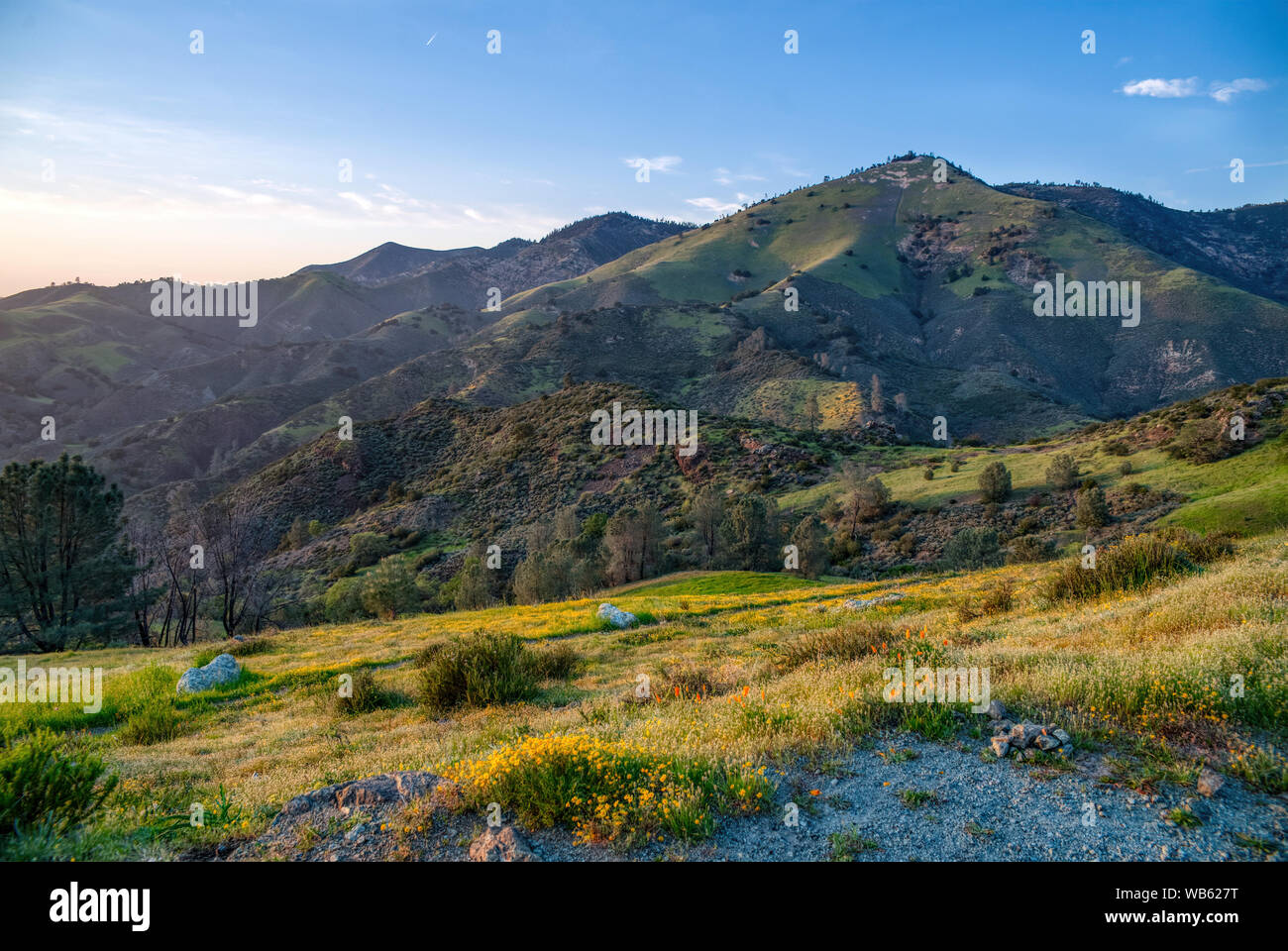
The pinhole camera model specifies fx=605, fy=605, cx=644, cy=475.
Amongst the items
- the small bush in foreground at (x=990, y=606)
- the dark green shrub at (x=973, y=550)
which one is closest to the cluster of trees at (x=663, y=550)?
the dark green shrub at (x=973, y=550)

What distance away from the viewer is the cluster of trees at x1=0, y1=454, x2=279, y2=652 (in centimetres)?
2656

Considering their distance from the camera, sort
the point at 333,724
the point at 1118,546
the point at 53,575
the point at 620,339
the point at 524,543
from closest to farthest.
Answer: the point at 333,724
the point at 1118,546
the point at 53,575
the point at 524,543
the point at 620,339

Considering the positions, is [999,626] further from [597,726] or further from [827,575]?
[827,575]

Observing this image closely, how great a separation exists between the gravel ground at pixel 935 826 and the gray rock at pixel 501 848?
132 mm

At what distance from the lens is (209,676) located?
13078 millimetres

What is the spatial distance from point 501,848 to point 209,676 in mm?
12468

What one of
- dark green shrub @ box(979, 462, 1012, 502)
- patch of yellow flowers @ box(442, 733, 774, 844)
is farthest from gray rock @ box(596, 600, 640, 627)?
dark green shrub @ box(979, 462, 1012, 502)

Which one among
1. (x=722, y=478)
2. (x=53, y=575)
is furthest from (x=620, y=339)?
(x=53, y=575)

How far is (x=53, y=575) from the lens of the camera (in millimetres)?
27281

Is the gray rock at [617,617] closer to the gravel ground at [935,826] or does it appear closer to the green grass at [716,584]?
the green grass at [716,584]

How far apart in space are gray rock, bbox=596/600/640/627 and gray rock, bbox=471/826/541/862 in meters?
13.6

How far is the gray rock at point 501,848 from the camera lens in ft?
13.0
